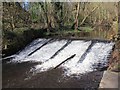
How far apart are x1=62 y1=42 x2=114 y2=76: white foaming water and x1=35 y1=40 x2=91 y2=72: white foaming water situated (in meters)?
0.44

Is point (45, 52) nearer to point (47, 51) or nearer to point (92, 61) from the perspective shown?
point (47, 51)

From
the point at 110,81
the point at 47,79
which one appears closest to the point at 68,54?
the point at 47,79

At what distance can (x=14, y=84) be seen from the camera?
7.80m

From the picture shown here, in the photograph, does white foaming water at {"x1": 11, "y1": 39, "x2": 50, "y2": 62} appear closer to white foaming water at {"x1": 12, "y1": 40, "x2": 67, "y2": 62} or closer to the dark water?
white foaming water at {"x1": 12, "y1": 40, "x2": 67, "y2": 62}

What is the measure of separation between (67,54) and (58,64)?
164 centimetres

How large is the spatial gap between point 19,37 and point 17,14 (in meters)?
2.97

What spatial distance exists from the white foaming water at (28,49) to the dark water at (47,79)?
6.80 ft

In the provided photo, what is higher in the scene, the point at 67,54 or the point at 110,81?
the point at 110,81

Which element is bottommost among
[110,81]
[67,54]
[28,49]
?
[28,49]

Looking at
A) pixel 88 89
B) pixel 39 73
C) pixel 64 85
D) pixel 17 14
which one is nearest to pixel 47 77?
pixel 39 73

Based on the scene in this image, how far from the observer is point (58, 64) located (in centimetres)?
996

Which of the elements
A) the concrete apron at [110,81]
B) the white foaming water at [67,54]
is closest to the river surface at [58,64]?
the white foaming water at [67,54]

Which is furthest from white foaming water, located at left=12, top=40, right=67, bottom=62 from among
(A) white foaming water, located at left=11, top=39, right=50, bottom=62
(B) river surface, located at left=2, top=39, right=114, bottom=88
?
(A) white foaming water, located at left=11, top=39, right=50, bottom=62

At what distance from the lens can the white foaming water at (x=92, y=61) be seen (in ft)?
29.8
